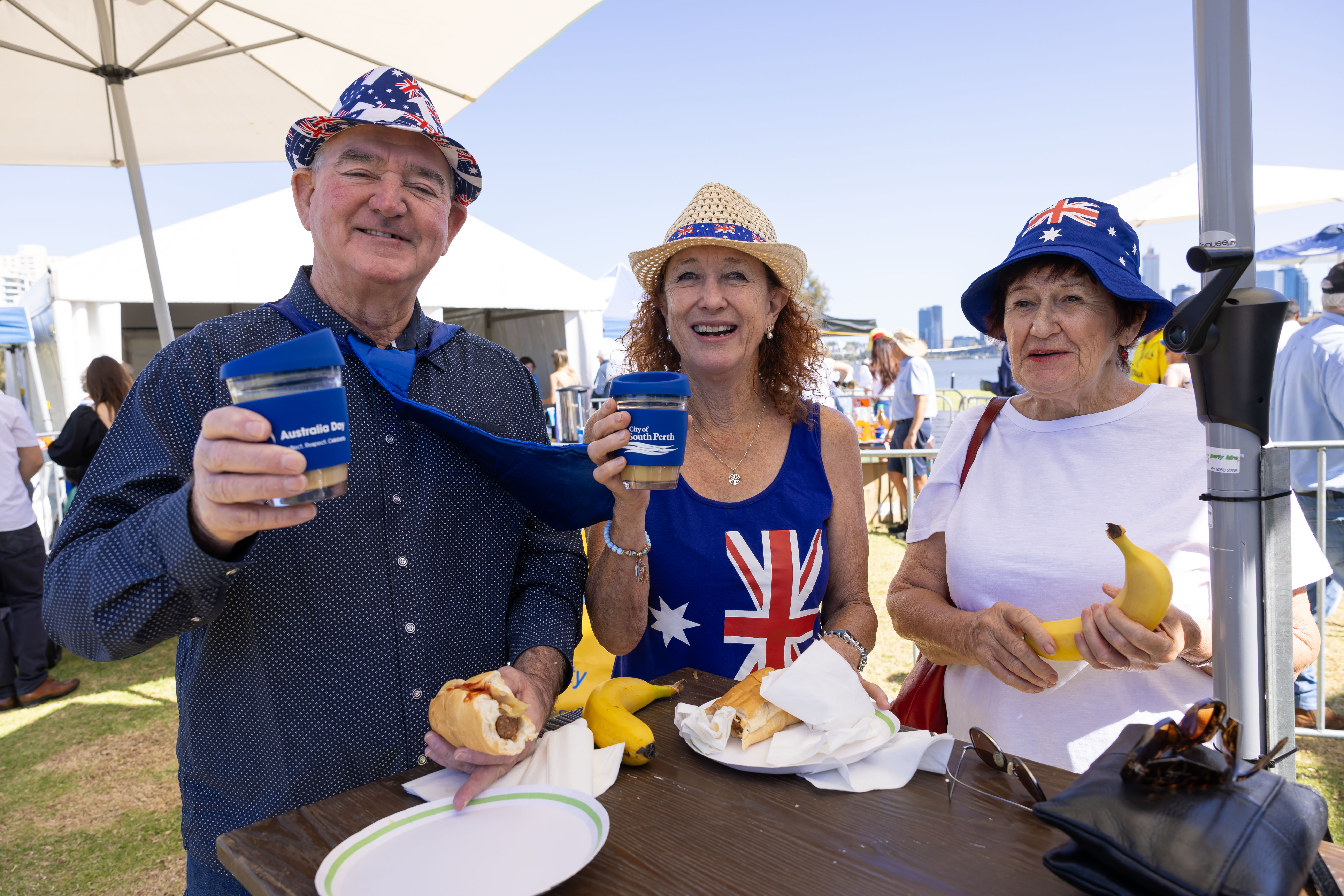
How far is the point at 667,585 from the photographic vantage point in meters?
2.38

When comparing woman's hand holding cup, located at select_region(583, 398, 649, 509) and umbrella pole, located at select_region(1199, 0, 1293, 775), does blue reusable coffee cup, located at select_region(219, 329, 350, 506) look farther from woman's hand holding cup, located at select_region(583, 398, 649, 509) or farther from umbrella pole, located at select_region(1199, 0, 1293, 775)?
umbrella pole, located at select_region(1199, 0, 1293, 775)

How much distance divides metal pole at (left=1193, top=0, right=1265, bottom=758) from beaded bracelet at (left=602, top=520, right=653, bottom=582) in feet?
4.09

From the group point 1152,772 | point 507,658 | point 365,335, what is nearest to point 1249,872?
point 1152,772

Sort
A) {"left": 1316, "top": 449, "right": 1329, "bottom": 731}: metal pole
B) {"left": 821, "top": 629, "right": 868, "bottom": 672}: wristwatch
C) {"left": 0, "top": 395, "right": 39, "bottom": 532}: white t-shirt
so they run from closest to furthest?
{"left": 821, "top": 629, "right": 868, "bottom": 672}: wristwatch < {"left": 1316, "top": 449, "right": 1329, "bottom": 731}: metal pole < {"left": 0, "top": 395, "right": 39, "bottom": 532}: white t-shirt

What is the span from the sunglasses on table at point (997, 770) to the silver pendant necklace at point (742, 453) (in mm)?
1267

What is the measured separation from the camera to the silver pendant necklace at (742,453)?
8.26 ft

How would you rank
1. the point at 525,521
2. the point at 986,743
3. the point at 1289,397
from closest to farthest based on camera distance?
the point at 986,743, the point at 525,521, the point at 1289,397

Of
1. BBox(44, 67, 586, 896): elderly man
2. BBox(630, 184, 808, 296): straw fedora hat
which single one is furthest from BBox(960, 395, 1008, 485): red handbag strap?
BBox(44, 67, 586, 896): elderly man

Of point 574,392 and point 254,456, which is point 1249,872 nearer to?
point 254,456

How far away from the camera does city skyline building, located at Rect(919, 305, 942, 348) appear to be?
8137cm

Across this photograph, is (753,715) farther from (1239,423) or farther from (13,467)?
(13,467)

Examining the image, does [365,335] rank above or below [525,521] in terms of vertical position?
above

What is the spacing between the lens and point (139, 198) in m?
4.67

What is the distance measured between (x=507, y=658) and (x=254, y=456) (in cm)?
97
